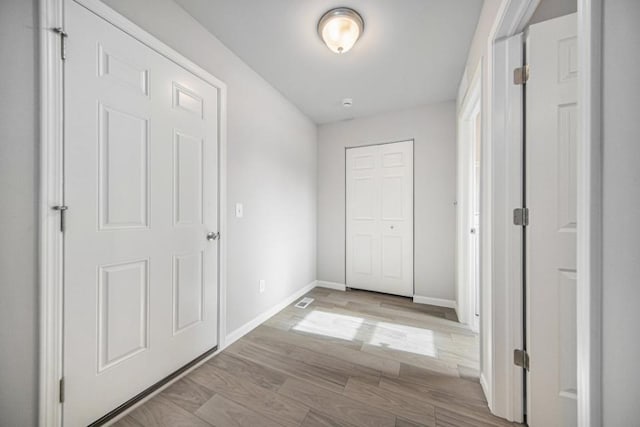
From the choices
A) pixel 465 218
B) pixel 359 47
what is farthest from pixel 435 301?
pixel 359 47

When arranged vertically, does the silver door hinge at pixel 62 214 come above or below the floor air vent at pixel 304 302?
above

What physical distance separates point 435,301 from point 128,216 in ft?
10.3

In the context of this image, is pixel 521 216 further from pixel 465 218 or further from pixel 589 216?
pixel 465 218

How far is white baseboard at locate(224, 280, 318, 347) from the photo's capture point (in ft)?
6.55

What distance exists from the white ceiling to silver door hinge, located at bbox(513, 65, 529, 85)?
25.7 inches

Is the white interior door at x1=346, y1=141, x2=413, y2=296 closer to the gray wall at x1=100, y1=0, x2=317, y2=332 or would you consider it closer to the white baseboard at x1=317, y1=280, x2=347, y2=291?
the white baseboard at x1=317, y1=280, x2=347, y2=291

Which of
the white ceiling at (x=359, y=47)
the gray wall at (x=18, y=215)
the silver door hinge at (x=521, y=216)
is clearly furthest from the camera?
the white ceiling at (x=359, y=47)

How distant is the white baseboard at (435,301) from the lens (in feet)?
9.11

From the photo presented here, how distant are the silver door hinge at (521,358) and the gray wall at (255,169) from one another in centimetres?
198

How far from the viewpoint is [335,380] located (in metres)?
1.56
